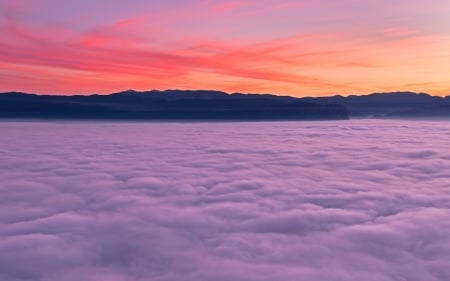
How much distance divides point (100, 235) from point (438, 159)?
49.2 feet

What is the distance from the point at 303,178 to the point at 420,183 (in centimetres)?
309

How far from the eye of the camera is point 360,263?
19.6 ft

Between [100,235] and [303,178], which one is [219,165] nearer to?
[303,178]

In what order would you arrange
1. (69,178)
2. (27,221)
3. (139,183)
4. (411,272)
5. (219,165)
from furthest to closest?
(219,165)
(69,178)
(139,183)
(27,221)
(411,272)

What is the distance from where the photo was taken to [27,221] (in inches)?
309

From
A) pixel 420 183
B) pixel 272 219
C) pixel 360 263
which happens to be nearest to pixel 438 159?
pixel 420 183

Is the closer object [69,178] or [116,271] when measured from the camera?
[116,271]

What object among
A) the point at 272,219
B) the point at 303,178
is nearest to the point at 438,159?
the point at 303,178

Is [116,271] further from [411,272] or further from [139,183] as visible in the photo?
[139,183]

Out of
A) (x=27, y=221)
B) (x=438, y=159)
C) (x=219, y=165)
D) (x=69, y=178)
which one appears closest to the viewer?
(x=27, y=221)

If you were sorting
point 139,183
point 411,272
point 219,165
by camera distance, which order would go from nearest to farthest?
point 411,272 < point 139,183 < point 219,165

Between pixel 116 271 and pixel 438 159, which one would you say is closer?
pixel 116 271

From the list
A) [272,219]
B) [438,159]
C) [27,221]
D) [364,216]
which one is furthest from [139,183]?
[438,159]

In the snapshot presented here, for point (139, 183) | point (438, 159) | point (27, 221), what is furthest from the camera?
point (438, 159)
